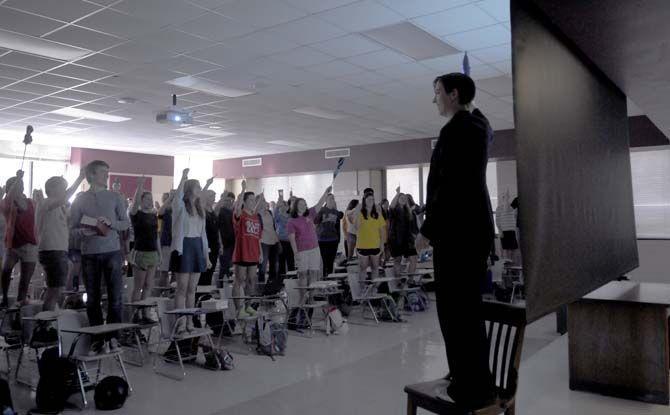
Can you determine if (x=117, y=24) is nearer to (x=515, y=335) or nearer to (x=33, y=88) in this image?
(x=33, y=88)

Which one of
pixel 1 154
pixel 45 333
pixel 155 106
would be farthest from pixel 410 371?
pixel 1 154

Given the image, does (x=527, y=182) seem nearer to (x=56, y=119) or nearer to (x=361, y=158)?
(x=56, y=119)

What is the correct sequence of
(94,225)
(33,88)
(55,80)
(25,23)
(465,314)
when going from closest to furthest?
(465,314), (94,225), (25,23), (55,80), (33,88)

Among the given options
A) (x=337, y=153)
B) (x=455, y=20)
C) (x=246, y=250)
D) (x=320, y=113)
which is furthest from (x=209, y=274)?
(x=337, y=153)

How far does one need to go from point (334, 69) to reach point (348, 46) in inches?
35.5

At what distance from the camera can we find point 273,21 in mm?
4918

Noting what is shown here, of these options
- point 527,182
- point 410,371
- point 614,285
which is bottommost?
point 410,371

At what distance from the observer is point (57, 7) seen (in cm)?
456

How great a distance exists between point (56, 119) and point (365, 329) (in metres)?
7.37

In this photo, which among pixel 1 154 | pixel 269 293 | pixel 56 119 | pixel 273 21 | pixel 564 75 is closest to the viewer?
pixel 564 75

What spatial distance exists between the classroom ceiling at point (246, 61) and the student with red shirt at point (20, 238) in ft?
5.83

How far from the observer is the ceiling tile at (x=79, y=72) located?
6.38 m

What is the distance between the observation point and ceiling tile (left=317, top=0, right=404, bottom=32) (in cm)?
459

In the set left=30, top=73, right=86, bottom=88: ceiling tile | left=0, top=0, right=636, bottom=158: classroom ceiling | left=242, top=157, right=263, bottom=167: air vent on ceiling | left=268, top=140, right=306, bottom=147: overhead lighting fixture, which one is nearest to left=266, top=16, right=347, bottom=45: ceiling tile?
left=0, top=0, right=636, bottom=158: classroom ceiling
